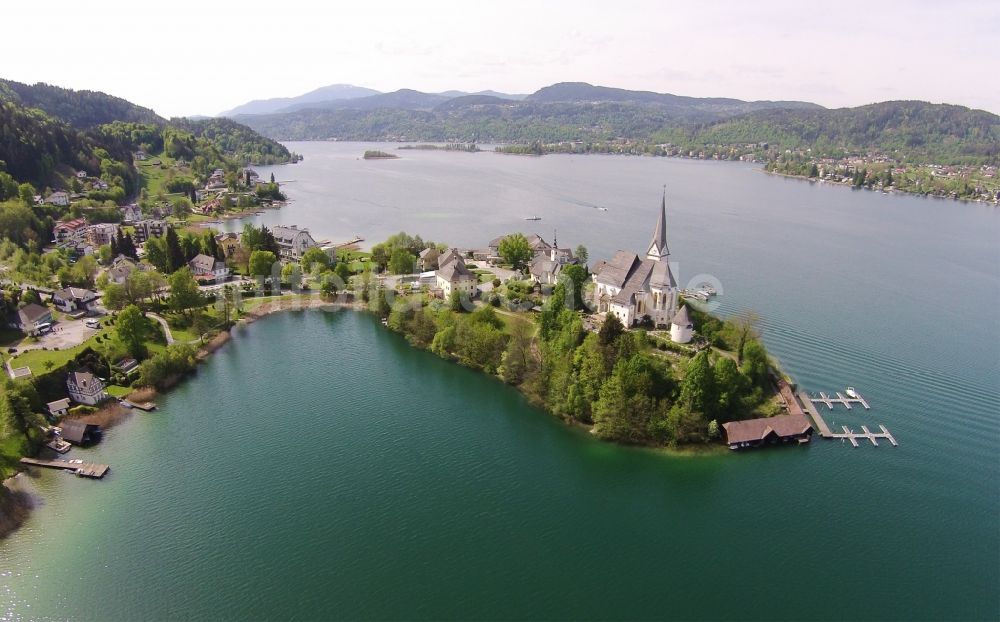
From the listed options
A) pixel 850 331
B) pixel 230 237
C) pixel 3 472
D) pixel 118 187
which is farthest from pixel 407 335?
pixel 118 187

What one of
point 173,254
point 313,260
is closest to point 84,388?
point 173,254

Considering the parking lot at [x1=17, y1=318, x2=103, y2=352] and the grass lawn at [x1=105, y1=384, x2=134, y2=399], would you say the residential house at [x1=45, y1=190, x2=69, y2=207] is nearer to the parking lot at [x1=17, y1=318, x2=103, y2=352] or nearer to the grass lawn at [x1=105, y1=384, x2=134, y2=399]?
the parking lot at [x1=17, y1=318, x2=103, y2=352]

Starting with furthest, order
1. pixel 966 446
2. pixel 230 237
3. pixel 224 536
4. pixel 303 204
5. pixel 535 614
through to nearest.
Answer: pixel 303 204 → pixel 230 237 → pixel 966 446 → pixel 224 536 → pixel 535 614

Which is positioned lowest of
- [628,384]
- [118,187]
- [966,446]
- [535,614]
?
[535,614]

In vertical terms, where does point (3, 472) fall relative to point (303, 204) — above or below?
below

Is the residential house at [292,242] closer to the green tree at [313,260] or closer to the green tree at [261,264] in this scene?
the green tree at [313,260]

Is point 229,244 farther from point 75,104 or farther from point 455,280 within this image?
point 75,104

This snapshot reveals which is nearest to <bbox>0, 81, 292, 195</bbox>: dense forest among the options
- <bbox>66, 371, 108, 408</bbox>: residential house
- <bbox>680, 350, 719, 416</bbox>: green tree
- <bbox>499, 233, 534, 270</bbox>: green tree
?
<bbox>66, 371, 108, 408</bbox>: residential house

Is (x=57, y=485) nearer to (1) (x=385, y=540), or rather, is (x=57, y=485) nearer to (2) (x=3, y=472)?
(2) (x=3, y=472)
